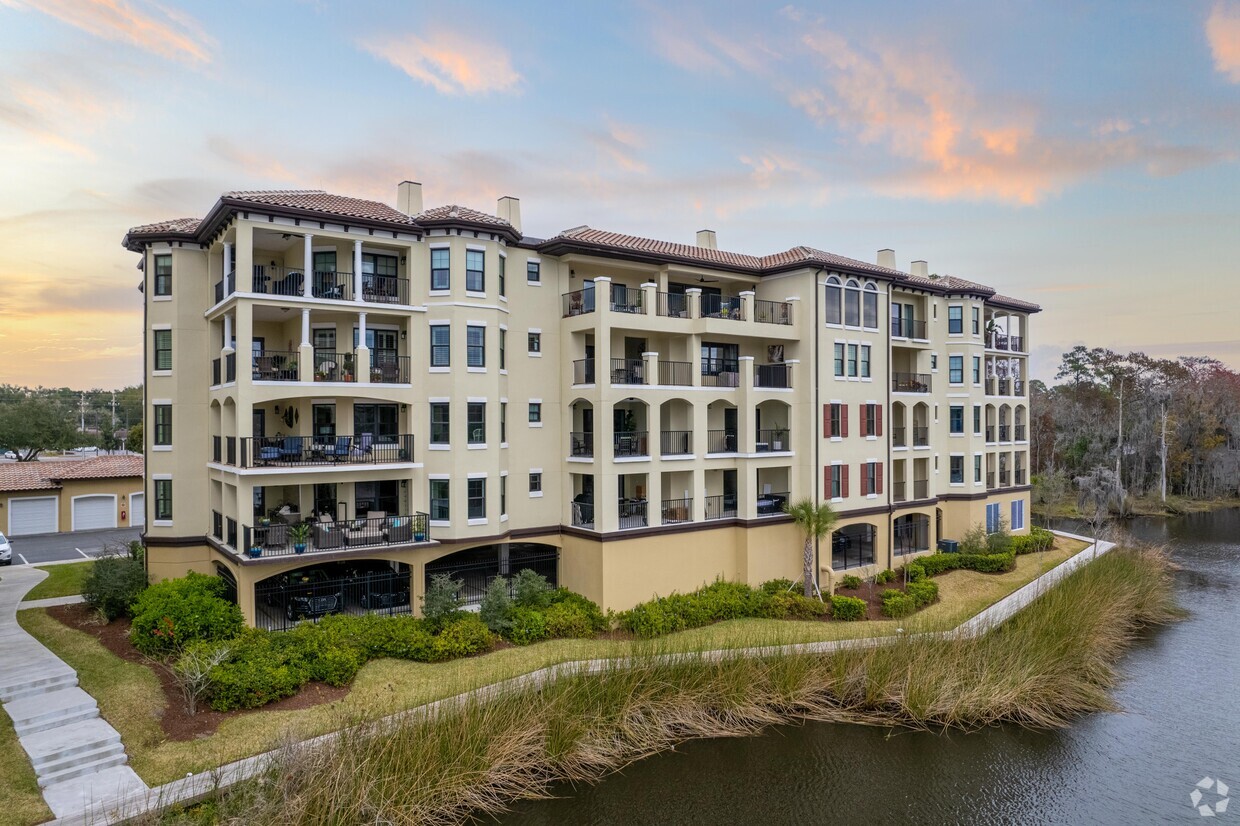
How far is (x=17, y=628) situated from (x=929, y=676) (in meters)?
26.4

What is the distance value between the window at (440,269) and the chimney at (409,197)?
3.16 meters

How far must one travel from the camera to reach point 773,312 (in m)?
28.5

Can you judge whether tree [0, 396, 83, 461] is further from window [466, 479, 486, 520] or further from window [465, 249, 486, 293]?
window [465, 249, 486, 293]

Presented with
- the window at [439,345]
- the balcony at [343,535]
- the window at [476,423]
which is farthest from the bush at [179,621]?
the window at [439,345]

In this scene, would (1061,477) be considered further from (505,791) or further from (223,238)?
(223,238)

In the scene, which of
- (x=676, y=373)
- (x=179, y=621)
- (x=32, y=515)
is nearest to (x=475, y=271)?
(x=676, y=373)

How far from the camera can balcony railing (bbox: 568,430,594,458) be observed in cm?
2508

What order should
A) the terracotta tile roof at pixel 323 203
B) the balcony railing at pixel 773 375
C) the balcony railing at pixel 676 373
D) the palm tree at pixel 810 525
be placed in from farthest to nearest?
the balcony railing at pixel 773 375
the balcony railing at pixel 676 373
the palm tree at pixel 810 525
the terracotta tile roof at pixel 323 203

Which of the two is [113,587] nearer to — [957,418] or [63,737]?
[63,737]

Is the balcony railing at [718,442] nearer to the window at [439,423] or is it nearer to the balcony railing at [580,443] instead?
the balcony railing at [580,443]

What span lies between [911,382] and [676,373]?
1302 centimetres

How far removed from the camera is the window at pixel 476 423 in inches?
910

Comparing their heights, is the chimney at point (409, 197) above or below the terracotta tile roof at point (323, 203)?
above

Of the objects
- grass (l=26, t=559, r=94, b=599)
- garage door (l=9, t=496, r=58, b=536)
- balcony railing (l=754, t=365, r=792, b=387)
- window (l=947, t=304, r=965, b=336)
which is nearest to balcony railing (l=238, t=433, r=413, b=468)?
grass (l=26, t=559, r=94, b=599)
